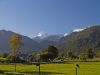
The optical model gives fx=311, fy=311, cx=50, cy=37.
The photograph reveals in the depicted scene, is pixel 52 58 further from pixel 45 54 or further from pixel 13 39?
pixel 13 39

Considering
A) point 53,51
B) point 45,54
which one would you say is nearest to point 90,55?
point 53,51

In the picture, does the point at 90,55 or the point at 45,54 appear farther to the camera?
the point at 90,55

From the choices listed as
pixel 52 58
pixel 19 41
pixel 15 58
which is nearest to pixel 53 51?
pixel 52 58

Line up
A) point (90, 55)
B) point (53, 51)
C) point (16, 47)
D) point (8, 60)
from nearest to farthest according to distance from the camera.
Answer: point (8, 60) < point (16, 47) < point (53, 51) < point (90, 55)

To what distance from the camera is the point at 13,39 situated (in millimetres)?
152750

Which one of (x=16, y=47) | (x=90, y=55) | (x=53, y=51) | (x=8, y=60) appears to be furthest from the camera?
(x=90, y=55)

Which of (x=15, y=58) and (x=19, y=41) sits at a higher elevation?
(x=19, y=41)

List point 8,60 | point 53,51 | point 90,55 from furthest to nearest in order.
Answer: point 90,55
point 53,51
point 8,60

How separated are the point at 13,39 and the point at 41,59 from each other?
17.0 m

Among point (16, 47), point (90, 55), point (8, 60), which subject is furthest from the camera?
point (90, 55)

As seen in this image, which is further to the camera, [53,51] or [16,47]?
[53,51]

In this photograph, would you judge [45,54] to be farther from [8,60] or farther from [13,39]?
[8,60]

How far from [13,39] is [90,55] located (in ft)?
184

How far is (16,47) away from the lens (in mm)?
152500
